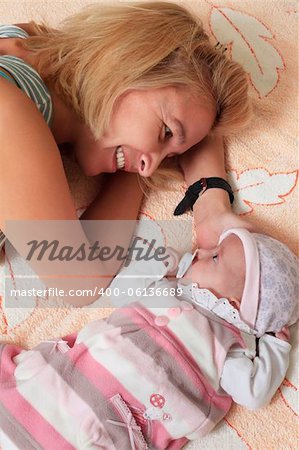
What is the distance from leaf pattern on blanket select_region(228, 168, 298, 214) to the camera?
1.29m

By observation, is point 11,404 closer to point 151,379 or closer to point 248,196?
→ point 151,379

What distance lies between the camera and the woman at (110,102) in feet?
3.28

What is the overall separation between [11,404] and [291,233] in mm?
673

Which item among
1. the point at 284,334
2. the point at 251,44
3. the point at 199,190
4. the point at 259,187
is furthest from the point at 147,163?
the point at 251,44

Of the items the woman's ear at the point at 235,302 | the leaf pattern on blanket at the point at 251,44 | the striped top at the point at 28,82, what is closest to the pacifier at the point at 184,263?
the woman's ear at the point at 235,302

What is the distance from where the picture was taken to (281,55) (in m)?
1.51

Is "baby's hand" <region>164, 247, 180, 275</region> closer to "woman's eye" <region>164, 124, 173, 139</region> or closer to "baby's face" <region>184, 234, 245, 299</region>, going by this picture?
"baby's face" <region>184, 234, 245, 299</region>

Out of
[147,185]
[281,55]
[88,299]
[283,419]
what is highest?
[281,55]

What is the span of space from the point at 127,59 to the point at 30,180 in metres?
0.31

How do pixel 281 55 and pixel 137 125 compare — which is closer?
pixel 137 125

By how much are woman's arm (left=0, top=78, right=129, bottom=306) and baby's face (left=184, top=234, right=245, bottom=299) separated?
248mm

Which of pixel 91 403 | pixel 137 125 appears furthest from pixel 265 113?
pixel 91 403

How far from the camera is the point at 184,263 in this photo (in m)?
1.17

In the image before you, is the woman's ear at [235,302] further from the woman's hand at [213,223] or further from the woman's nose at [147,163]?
the woman's nose at [147,163]
